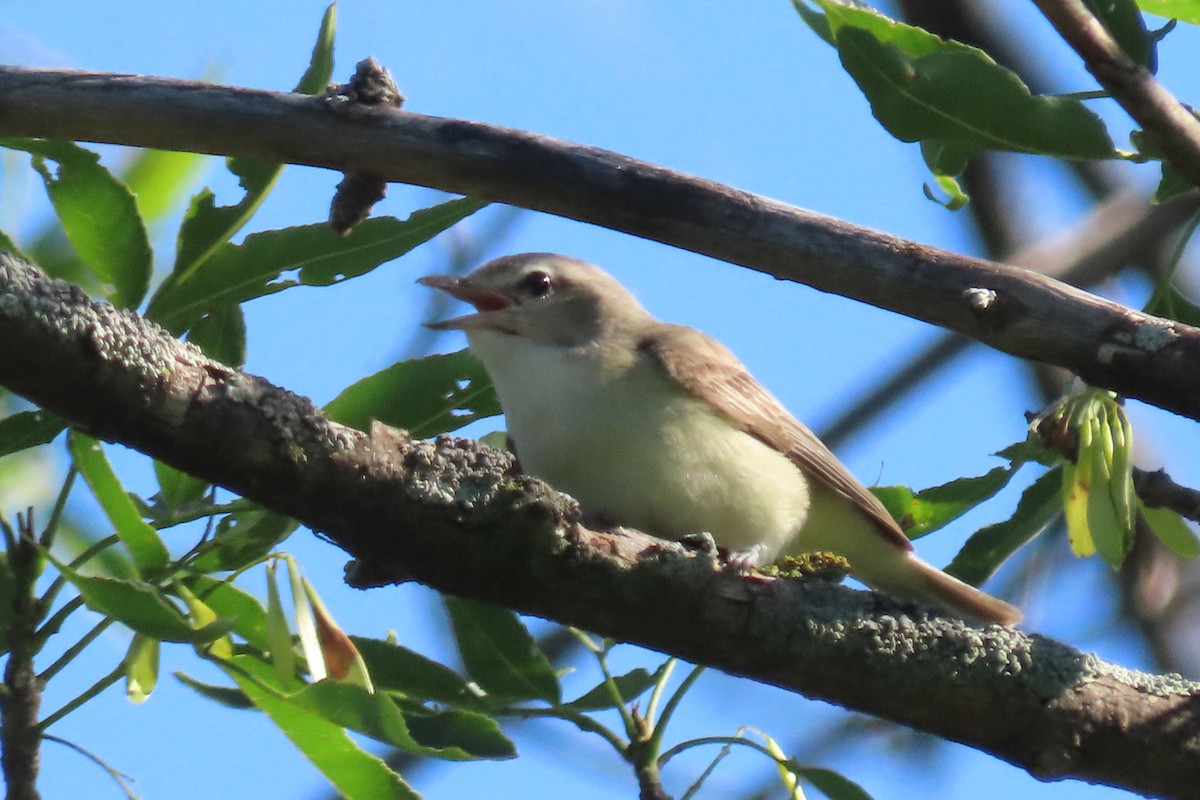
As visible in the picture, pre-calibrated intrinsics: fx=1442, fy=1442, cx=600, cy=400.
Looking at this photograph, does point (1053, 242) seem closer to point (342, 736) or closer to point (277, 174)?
point (277, 174)

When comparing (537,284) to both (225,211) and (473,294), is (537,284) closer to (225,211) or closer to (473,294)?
(473,294)

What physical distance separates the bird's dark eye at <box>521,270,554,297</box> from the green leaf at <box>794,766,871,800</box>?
2194 millimetres

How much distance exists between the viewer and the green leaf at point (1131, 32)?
2.65 metres

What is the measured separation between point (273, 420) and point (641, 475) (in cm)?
183

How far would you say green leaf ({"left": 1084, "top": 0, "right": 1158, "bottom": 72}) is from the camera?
8.70 ft

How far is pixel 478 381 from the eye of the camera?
3.58m

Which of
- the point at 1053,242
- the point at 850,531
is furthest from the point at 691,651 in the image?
the point at 1053,242

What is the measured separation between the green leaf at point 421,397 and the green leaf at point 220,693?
0.70m

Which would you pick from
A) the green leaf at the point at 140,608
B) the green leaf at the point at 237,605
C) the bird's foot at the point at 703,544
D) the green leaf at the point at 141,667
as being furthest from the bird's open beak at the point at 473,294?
the green leaf at the point at 140,608

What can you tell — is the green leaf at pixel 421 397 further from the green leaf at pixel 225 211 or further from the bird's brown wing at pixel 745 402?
the bird's brown wing at pixel 745 402

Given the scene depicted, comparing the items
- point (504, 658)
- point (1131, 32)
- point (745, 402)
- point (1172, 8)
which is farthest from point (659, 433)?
point (1131, 32)

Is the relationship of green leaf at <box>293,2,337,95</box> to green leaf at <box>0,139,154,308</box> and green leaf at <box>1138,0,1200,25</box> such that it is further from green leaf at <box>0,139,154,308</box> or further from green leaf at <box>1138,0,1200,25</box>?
green leaf at <box>1138,0,1200,25</box>

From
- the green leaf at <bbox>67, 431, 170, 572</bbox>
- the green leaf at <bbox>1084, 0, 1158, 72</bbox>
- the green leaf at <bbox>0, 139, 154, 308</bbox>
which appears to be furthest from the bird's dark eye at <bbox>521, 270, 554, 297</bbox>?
the green leaf at <bbox>1084, 0, 1158, 72</bbox>

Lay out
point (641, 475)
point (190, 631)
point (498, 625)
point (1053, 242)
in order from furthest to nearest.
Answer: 1. point (1053, 242)
2. point (641, 475)
3. point (498, 625)
4. point (190, 631)
